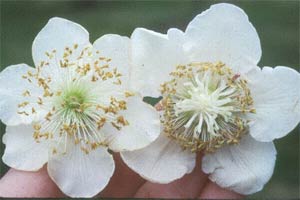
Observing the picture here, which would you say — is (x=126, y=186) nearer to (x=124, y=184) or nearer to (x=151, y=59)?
(x=124, y=184)

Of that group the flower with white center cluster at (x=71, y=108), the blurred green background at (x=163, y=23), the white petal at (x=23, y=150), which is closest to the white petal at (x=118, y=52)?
the flower with white center cluster at (x=71, y=108)

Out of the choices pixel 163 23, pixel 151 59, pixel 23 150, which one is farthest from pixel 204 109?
pixel 163 23

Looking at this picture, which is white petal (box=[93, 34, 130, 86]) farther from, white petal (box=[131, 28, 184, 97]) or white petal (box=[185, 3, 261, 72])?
white petal (box=[185, 3, 261, 72])

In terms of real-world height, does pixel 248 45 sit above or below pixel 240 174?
above

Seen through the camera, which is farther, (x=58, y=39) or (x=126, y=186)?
(x=126, y=186)

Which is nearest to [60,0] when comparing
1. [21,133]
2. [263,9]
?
[263,9]

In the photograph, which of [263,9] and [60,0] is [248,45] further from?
[60,0]

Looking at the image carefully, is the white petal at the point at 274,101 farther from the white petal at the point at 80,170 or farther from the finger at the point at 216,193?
the white petal at the point at 80,170
